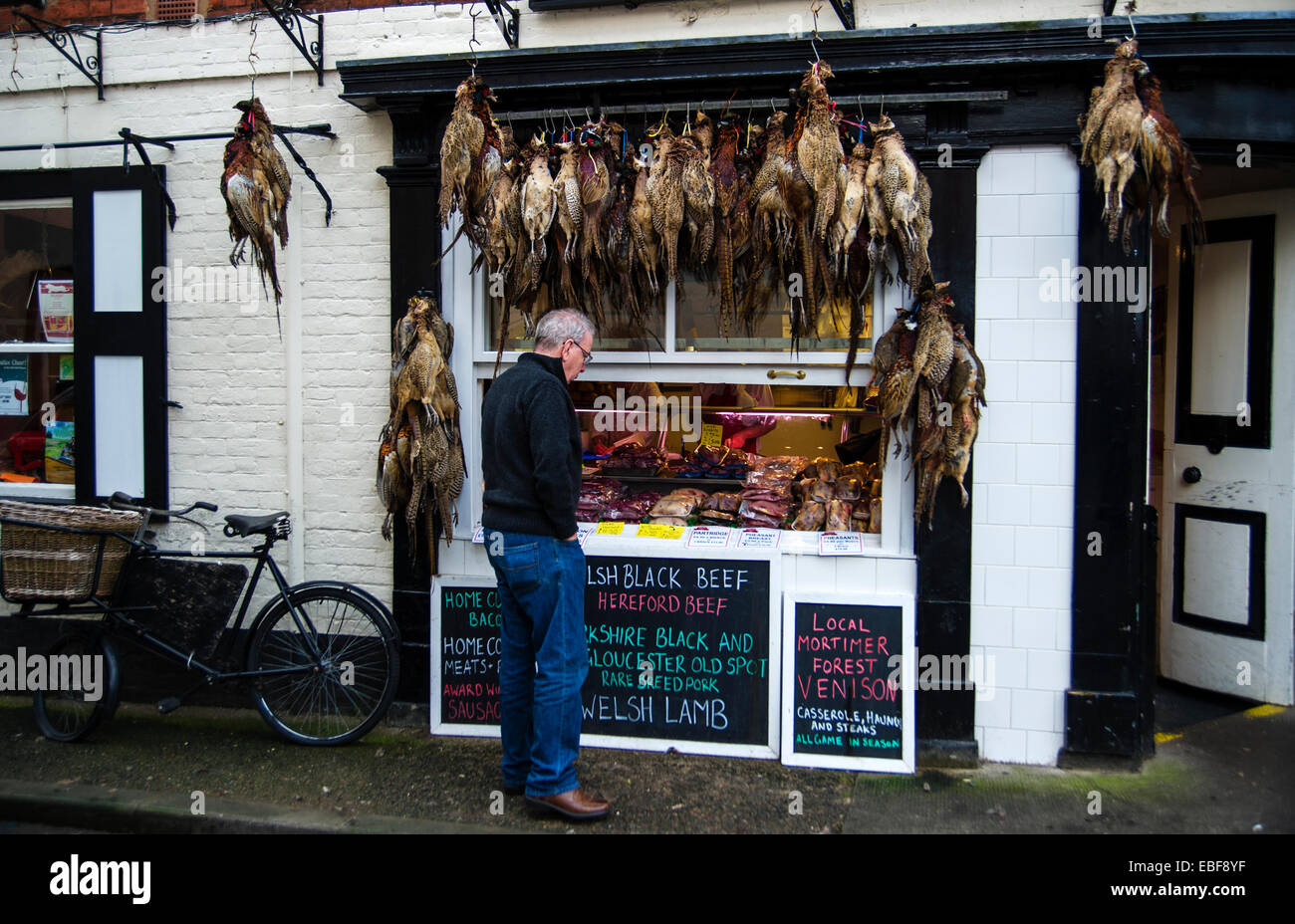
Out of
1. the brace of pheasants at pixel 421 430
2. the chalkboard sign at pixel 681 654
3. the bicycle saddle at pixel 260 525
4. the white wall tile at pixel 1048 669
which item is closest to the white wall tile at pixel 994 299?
the white wall tile at pixel 1048 669

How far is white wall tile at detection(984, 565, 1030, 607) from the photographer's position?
4430 millimetres

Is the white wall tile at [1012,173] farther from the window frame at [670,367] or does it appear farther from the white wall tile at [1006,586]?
the white wall tile at [1006,586]

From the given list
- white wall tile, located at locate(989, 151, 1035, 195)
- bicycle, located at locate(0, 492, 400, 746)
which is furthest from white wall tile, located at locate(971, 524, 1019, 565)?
bicycle, located at locate(0, 492, 400, 746)

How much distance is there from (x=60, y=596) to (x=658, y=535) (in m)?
3.22

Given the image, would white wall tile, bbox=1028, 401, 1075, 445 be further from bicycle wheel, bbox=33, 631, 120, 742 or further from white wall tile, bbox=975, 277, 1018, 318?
bicycle wheel, bbox=33, 631, 120, 742

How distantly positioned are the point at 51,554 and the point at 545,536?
287 centimetres

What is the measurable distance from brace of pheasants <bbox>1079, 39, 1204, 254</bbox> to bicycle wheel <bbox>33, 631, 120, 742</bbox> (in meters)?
5.59

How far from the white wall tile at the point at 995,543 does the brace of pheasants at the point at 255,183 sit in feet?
13.0

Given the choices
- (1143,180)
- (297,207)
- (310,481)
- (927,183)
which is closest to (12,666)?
(310,481)

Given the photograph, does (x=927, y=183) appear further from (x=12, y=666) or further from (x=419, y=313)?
(x=12, y=666)

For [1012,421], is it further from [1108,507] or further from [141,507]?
Answer: [141,507]

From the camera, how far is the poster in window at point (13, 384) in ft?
18.8

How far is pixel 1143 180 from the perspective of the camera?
3.89 m

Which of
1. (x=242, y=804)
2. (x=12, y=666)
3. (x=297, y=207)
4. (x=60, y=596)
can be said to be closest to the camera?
(x=242, y=804)
